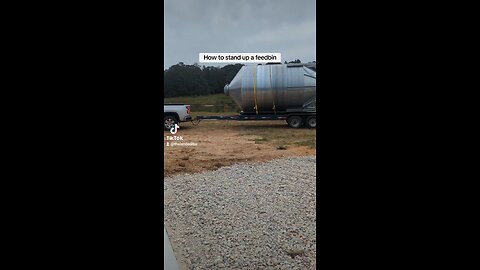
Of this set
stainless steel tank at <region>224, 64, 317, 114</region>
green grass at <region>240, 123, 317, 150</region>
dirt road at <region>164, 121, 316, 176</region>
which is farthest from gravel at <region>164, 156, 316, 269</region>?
stainless steel tank at <region>224, 64, 317, 114</region>

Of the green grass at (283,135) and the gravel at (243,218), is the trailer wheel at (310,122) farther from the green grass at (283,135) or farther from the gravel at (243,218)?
the gravel at (243,218)

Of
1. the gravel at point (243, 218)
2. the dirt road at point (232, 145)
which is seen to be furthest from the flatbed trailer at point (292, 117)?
the gravel at point (243, 218)

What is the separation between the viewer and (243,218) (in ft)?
8.93

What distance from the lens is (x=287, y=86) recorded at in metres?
6.07

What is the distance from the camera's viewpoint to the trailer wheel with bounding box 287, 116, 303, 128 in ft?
20.3

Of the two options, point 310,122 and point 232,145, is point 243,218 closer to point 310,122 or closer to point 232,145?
point 232,145

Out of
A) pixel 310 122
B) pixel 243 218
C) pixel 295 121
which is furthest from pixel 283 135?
pixel 243 218

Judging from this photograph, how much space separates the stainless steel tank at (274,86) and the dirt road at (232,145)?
487 millimetres
